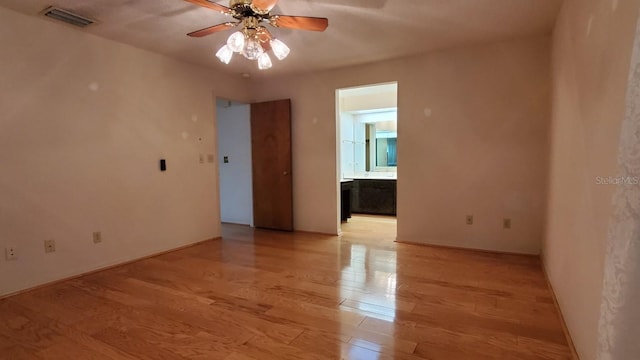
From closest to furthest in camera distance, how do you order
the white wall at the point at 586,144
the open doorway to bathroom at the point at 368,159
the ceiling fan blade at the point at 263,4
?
1. the white wall at the point at 586,144
2. the ceiling fan blade at the point at 263,4
3. the open doorway to bathroom at the point at 368,159

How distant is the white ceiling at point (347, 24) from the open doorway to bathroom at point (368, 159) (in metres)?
1.72

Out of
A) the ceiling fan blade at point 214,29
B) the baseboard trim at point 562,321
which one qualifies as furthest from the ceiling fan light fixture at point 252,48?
the baseboard trim at point 562,321

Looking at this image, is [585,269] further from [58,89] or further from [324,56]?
[58,89]

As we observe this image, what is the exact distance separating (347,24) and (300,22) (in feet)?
2.60

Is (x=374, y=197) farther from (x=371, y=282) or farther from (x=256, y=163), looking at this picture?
(x=371, y=282)

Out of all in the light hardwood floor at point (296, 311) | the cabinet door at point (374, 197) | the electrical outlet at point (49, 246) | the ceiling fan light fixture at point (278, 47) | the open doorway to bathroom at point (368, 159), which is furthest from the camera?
the cabinet door at point (374, 197)

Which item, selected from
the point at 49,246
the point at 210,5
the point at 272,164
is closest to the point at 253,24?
the point at 210,5

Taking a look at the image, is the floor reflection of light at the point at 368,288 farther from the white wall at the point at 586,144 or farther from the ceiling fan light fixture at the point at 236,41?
the ceiling fan light fixture at the point at 236,41

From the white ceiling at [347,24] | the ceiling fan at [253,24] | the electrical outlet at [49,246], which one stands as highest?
the white ceiling at [347,24]

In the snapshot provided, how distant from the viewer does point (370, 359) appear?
1746 mm

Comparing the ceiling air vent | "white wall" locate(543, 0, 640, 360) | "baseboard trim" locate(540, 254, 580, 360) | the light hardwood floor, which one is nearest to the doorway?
the light hardwood floor

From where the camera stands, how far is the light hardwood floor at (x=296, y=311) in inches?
73.1

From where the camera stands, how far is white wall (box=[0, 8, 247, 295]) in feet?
8.86

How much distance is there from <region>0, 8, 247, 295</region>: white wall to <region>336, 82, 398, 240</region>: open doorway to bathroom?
244 centimetres
